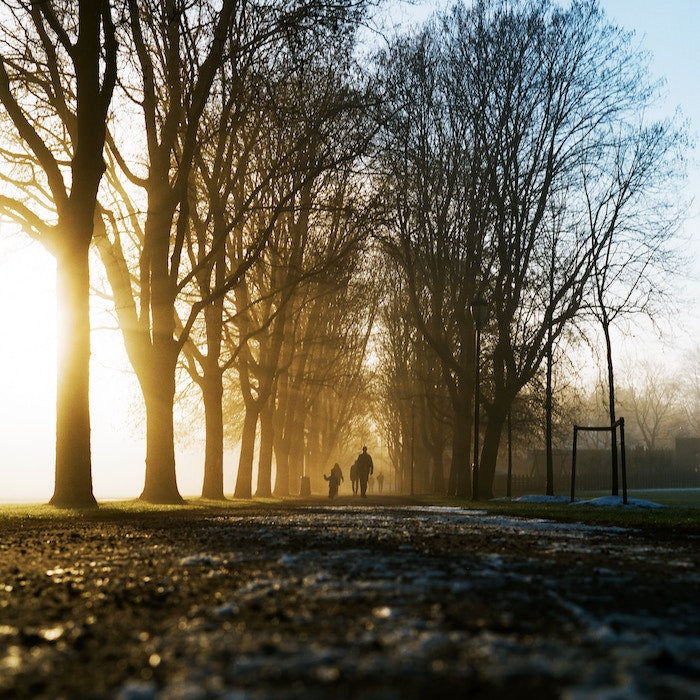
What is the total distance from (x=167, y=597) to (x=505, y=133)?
951 inches

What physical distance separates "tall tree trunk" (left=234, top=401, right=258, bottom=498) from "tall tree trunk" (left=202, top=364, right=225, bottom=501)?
346cm

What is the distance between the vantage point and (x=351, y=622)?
3.93m

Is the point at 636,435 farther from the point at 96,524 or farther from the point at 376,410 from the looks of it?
the point at 96,524

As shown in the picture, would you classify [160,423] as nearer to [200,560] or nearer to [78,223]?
[78,223]

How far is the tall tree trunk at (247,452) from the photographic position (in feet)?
103

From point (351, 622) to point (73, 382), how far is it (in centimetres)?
1290

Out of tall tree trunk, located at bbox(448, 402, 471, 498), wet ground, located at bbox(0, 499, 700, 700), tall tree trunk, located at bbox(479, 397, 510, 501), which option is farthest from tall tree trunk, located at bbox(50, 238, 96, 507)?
tall tree trunk, located at bbox(448, 402, 471, 498)

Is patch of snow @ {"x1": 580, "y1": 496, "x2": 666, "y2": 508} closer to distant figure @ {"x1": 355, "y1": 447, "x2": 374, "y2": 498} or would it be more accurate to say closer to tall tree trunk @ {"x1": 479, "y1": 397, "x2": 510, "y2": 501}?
tall tree trunk @ {"x1": 479, "y1": 397, "x2": 510, "y2": 501}

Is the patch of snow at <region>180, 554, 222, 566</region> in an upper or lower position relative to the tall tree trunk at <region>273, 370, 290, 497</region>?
lower

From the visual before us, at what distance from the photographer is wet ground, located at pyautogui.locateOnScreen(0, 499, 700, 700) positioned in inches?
112

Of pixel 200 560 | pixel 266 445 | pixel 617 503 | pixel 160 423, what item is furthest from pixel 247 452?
pixel 200 560

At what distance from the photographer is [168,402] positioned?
21.2m

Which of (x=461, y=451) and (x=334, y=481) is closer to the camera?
(x=461, y=451)

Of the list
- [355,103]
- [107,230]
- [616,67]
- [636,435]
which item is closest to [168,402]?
[107,230]
